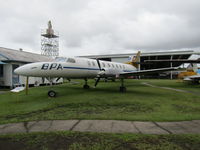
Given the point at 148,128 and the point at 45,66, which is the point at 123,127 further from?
the point at 45,66

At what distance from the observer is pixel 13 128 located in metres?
4.99

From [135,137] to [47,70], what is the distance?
863 centimetres

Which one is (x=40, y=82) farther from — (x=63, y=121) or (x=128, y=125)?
(x=128, y=125)

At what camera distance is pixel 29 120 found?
584 centimetres

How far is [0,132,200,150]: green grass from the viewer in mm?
3623

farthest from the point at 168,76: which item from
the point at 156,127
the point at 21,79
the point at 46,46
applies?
the point at 156,127

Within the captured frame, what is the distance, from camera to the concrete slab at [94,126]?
4.84 meters

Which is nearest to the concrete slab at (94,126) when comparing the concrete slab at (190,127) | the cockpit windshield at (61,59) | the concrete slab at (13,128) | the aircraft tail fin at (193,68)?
the concrete slab at (13,128)

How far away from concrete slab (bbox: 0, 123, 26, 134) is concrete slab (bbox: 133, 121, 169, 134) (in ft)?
12.7

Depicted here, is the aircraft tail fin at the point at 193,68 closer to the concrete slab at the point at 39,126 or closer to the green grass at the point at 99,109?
the green grass at the point at 99,109

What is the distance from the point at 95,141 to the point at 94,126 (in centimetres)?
118

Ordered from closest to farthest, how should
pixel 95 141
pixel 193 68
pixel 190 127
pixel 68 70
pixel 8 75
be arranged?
pixel 95 141
pixel 190 127
pixel 68 70
pixel 8 75
pixel 193 68

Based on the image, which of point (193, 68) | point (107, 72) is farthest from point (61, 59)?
point (193, 68)

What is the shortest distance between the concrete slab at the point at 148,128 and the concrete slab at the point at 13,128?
388 cm
